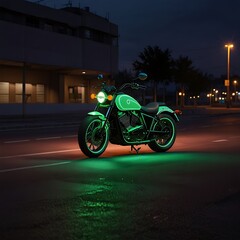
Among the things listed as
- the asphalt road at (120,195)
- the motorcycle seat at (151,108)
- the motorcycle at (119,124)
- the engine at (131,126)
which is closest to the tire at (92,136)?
the motorcycle at (119,124)

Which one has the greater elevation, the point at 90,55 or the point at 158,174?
the point at 90,55

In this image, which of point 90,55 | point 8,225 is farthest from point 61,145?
point 90,55

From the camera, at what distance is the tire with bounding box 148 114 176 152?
11641mm

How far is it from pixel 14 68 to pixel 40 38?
4521 millimetres

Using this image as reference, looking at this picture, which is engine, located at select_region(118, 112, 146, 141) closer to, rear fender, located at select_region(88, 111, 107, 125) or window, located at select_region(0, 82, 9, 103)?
rear fender, located at select_region(88, 111, 107, 125)

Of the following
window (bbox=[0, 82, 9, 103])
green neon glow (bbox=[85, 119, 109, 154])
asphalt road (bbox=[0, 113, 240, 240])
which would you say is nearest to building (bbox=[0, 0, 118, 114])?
window (bbox=[0, 82, 9, 103])

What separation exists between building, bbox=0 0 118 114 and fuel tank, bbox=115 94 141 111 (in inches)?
1127

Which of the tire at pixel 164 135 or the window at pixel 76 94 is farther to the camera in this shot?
the window at pixel 76 94

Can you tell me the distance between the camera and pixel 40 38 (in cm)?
4266

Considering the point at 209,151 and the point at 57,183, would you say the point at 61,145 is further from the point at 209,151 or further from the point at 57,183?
the point at 57,183

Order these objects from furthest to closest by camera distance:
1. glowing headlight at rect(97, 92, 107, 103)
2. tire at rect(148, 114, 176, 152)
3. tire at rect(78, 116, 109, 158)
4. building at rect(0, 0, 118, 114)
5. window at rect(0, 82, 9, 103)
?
window at rect(0, 82, 9, 103)
building at rect(0, 0, 118, 114)
tire at rect(148, 114, 176, 152)
glowing headlight at rect(97, 92, 107, 103)
tire at rect(78, 116, 109, 158)

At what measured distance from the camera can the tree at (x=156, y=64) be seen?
5188cm

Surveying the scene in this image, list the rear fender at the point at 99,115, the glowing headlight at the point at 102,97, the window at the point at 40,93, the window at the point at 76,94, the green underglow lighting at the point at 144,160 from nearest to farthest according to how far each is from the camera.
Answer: the green underglow lighting at the point at 144,160
the rear fender at the point at 99,115
the glowing headlight at the point at 102,97
the window at the point at 40,93
the window at the point at 76,94

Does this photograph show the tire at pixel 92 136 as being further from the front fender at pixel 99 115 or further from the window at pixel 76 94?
the window at pixel 76 94
